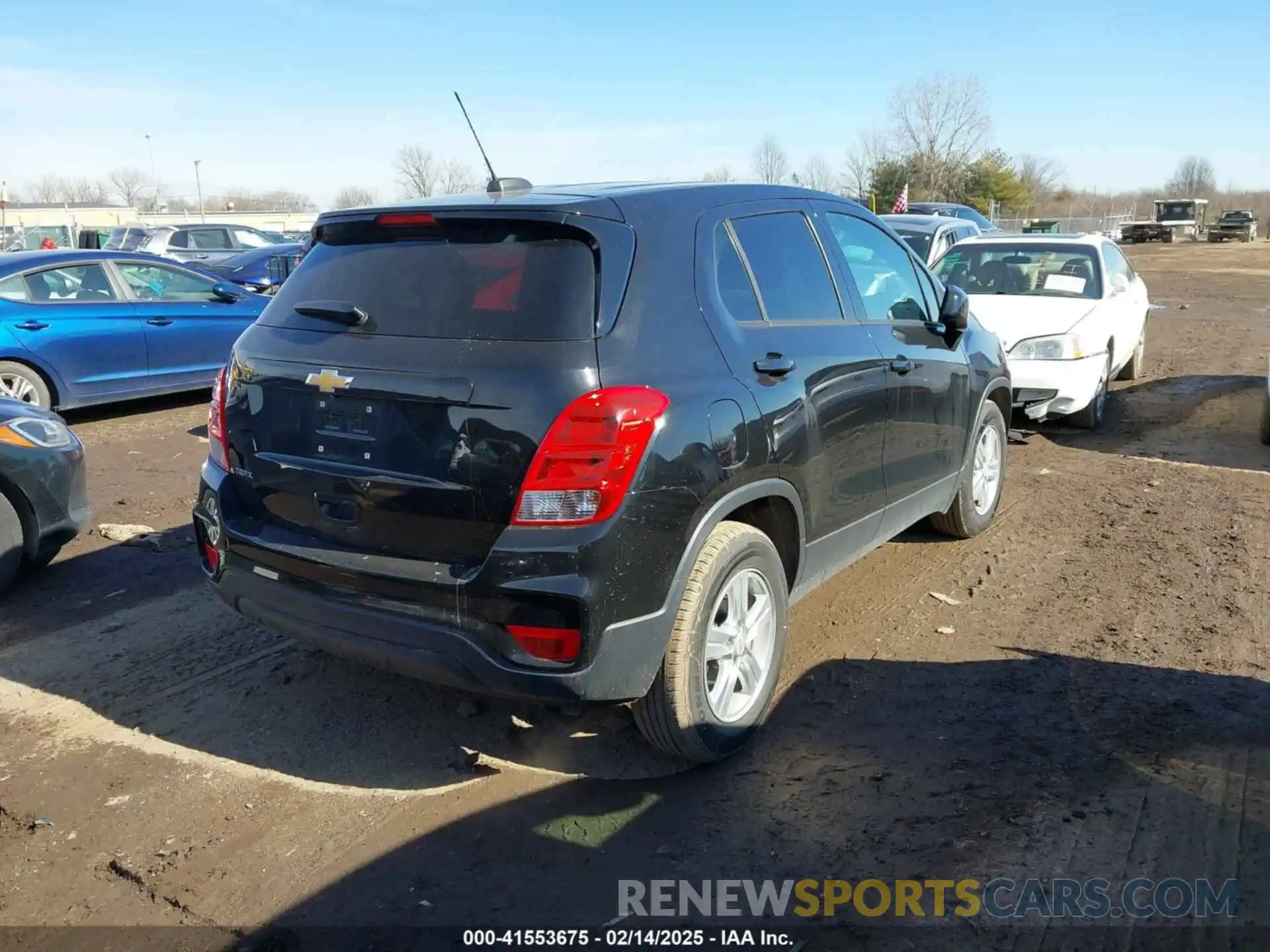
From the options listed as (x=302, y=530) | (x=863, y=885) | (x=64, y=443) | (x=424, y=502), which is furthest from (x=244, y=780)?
(x=64, y=443)

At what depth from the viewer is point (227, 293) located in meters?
10.1

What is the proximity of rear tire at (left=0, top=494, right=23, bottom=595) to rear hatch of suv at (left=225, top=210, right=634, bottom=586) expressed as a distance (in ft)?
7.25

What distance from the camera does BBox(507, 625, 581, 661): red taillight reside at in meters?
2.89

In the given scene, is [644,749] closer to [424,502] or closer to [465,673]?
[465,673]

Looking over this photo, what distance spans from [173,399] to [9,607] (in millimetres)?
5900

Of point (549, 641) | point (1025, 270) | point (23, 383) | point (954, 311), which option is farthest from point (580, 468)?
point (1025, 270)

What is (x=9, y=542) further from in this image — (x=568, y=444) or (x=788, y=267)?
(x=788, y=267)

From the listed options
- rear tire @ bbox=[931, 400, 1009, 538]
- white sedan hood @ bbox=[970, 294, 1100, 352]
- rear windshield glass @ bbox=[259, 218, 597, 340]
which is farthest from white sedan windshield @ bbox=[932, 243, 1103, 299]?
rear windshield glass @ bbox=[259, 218, 597, 340]

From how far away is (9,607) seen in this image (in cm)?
496

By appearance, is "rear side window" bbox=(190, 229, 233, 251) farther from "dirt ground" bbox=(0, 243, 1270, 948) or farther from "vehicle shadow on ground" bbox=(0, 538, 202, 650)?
"dirt ground" bbox=(0, 243, 1270, 948)

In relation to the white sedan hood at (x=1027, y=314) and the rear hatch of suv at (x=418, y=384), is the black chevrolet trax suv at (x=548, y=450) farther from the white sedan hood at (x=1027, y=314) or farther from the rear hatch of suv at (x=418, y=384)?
the white sedan hood at (x=1027, y=314)
